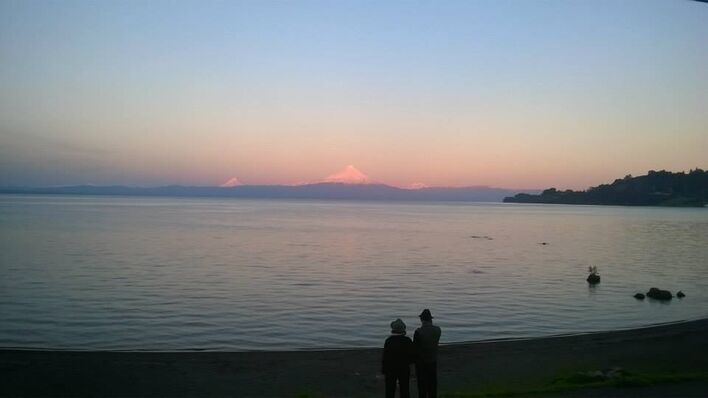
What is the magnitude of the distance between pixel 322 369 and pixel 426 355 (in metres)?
5.79

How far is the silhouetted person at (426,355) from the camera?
10062mm

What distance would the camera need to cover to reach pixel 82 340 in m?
19.3

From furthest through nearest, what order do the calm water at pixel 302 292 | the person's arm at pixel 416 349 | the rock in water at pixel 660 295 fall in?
the rock in water at pixel 660 295 → the calm water at pixel 302 292 → the person's arm at pixel 416 349

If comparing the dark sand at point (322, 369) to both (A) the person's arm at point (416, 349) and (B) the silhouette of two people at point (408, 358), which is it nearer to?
(B) the silhouette of two people at point (408, 358)

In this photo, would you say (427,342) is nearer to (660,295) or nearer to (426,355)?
(426,355)

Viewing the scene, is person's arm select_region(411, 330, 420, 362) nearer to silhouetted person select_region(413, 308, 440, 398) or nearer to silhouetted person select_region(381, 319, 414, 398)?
silhouetted person select_region(413, 308, 440, 398)

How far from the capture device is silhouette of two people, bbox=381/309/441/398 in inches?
365

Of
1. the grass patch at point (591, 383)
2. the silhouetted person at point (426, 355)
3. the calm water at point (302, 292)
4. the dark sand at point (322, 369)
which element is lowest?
the calm water at point (302, 292)

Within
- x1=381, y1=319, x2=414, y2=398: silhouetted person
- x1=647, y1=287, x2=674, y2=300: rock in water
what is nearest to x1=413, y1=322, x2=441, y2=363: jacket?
x1=381, y1=319, x2=414, y2=398: silhouetted person

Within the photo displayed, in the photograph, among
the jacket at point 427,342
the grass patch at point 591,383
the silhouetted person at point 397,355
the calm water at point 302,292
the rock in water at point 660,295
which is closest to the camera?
the silhouetted person at point 397,355

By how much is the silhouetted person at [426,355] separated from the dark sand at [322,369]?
2269 millimetres

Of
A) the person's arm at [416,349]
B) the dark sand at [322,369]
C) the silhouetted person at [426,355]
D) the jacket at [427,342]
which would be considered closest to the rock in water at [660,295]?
the dark sand at [322,369]

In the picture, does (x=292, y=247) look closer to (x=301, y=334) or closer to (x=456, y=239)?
(x=456, y=239)

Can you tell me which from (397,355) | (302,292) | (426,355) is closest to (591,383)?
(426,355)
